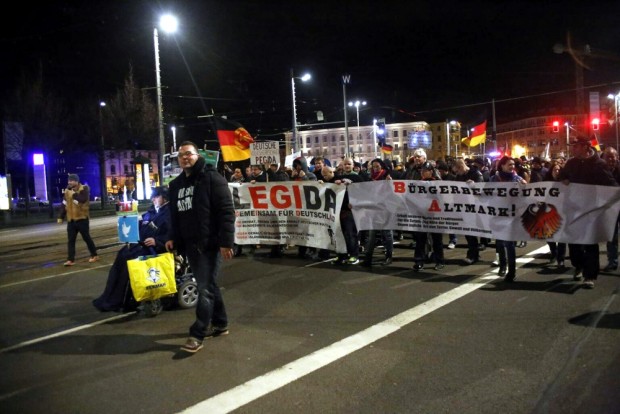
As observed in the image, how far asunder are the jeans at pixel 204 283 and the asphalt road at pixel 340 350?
257 millimetres

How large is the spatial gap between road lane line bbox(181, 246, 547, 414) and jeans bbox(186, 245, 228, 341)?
0.99 meters

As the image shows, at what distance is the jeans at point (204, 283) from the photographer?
207 inches

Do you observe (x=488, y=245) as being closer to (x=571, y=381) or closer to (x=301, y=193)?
(x=301, y=193)

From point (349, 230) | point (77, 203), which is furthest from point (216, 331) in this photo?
point (77, 203)

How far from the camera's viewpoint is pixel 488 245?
11.4 meters

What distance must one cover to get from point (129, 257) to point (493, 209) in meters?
5.59

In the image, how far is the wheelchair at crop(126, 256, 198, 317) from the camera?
261 inches

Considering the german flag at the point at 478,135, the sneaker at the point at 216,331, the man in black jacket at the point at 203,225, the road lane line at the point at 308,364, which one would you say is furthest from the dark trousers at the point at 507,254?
the german flag at the point at 478,135

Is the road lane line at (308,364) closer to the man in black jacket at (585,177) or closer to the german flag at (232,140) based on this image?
the man in black jacket at (585,177)

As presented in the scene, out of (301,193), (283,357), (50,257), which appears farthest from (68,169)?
(283,357)

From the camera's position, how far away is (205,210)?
5.29 meters

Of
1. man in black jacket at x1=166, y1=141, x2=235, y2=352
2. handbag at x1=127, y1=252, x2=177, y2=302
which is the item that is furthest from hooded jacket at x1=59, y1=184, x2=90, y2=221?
man in black jacket at x1=166, y1=141, x2=235, y2=352

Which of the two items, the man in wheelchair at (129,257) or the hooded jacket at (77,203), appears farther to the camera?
the hooded jacket at (77,203)

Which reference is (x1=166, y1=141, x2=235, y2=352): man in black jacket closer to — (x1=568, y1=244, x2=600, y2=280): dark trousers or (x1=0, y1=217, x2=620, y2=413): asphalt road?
(x1=0, y1=217, x2=620, y2=413): asphalt road
